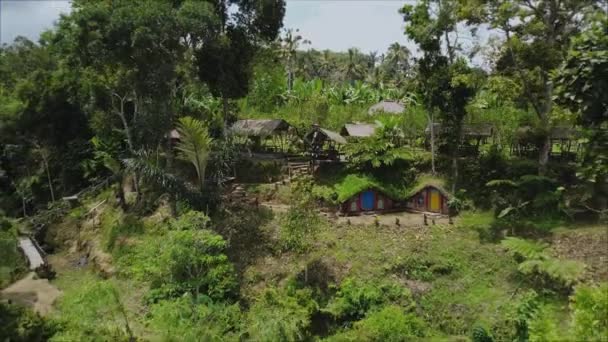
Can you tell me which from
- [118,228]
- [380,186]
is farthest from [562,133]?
[118,228]

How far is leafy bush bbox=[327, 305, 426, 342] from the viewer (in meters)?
14.4

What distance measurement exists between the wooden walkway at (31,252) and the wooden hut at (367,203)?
14.0m

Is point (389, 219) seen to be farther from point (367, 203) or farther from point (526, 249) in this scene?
point (526, 249)

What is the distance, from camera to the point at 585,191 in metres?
17.9

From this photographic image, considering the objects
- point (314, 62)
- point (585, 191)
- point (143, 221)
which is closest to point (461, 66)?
point (585, 191)

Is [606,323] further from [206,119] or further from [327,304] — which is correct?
[206,119]

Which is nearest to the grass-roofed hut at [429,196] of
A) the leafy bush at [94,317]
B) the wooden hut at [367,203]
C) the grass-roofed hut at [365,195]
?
the grass-roofed hut at [365,195]

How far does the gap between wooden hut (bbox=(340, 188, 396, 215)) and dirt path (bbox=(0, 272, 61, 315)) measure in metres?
12.2

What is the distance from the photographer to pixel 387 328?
1443 cm

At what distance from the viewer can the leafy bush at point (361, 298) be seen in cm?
1570

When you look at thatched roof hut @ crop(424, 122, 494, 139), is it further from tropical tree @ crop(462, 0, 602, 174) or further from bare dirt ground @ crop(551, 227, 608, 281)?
bare dirt ground @ crop(551, 227, 608, 281)

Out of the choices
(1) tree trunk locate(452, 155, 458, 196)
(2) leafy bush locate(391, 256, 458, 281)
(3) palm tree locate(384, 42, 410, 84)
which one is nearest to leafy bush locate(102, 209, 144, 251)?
(2) leafy bush locate(391, 256, 458, 281)

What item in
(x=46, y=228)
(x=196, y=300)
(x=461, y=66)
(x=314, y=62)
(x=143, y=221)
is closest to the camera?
(x=196, y=300)

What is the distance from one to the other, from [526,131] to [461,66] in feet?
14.4
